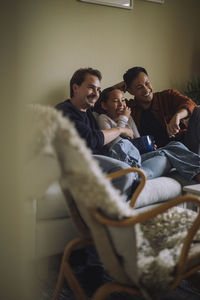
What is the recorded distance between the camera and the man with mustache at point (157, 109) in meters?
2.67

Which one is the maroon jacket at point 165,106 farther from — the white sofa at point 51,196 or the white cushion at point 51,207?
the white cushion at point 51,207

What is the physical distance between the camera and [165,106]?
110 inches

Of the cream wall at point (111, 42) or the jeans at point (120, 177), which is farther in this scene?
the cream wall at point (111, 42)

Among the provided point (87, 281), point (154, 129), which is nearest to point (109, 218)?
point (87, 281)

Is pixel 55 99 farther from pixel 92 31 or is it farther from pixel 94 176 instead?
pixel 94 176

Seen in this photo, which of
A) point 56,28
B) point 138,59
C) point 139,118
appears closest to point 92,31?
point 56,28

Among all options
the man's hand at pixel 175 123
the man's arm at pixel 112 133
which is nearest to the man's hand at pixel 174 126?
the man's hand at pixel 175 123

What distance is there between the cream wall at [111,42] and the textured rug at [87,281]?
1.08 metres

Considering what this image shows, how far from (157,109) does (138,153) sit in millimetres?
717

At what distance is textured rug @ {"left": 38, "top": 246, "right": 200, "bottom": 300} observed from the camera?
1.44 meters

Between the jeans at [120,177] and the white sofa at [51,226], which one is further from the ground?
the jeans at [120,177]

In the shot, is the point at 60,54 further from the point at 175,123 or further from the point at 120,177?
the point at 120,177

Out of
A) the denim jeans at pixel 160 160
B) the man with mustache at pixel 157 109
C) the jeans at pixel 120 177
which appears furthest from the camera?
the man with mustache at pixel 157 109

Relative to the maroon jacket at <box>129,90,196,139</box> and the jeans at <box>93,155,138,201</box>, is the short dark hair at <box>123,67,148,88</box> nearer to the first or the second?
the maroon jacket at <box>129,90,196,139</box>
